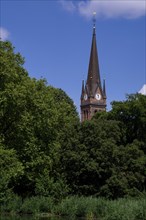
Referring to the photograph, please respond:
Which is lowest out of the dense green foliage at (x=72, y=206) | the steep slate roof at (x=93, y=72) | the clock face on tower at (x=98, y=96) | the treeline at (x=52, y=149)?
the dense green foliage at (x=72, y=206)

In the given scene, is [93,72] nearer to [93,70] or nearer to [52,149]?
[93,70]

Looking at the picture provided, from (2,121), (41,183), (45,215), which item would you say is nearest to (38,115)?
(2,121)

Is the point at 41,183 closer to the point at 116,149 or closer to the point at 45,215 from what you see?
the point at 45,215

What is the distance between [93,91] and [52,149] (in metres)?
71.9

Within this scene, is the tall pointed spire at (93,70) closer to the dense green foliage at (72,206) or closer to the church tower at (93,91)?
the church tower at (93,91)

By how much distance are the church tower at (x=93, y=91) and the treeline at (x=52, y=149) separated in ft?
223

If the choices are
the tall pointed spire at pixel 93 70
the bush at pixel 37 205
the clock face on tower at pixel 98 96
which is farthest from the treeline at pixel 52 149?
the clock face on tower at pixel 98 96

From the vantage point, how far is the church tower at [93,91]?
10712 cm

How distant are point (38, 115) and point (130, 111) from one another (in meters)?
10.3

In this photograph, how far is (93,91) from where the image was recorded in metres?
109

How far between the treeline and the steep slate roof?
6767 cm

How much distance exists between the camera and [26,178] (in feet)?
123

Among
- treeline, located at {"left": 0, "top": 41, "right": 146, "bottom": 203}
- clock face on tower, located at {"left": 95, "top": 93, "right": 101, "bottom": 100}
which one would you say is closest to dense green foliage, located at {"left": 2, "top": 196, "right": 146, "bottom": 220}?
treeline, located at {"left": 0, "top": 41, "right": 146, "bottom": 203}

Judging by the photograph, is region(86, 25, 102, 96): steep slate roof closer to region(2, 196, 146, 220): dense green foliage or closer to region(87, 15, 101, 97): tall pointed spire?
region(87, 15, 101, 97): tall pointed spire
